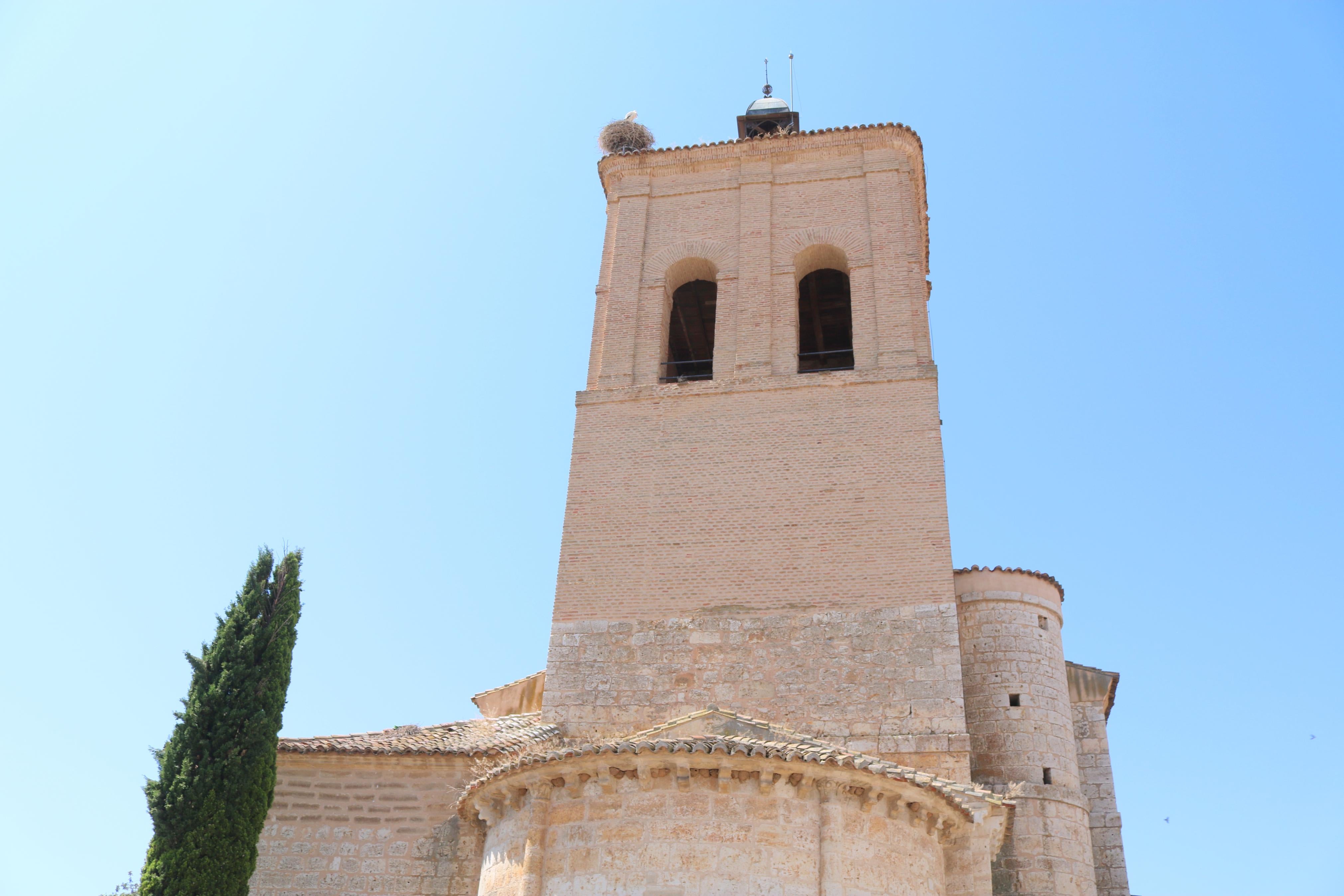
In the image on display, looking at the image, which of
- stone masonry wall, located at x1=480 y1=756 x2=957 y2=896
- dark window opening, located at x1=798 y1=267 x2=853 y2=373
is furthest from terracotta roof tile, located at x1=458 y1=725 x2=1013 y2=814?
dark window opening, located at x1=798 y1=267 x2=853 y2=373

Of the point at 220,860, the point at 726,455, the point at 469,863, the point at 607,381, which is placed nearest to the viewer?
the point at 220,860

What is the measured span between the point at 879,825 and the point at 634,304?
866 cm

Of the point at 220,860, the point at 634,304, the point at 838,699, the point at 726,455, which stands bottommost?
the point at 220,860

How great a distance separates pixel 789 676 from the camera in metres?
12.0

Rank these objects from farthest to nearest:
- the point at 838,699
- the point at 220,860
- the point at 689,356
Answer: the point at 689,356 → the point at 838,699 → the point at 220,860

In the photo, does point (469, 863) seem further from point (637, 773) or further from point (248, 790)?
point (637, 773)

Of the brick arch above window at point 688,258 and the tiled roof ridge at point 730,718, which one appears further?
the brick arch above window at point 688,258

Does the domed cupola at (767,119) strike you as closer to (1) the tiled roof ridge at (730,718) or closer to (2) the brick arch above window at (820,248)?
(2) the brick arch above window at (820,248)

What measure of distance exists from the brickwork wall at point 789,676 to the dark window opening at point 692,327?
5543 mm

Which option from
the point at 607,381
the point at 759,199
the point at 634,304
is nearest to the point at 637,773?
the point at 607,381

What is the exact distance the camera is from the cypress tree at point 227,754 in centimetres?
989

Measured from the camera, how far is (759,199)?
16422mm

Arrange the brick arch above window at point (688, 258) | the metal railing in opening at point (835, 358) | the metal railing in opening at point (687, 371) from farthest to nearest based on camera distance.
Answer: the brick arch above window at point (688, 258), the metal railing in opening at point (835, 358), the metal railing in opening at point (687, 371)

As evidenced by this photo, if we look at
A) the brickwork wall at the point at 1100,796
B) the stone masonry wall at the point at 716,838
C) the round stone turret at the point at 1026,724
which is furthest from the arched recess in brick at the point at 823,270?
the stone masonry wall at the point at 716,838
